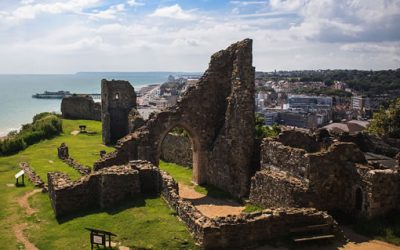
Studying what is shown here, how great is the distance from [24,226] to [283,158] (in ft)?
37.0

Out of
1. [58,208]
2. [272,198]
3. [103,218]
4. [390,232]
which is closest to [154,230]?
[103,218]

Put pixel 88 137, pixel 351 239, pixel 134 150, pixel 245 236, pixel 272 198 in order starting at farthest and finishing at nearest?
1. pixel 88 137
2. pixel 134 150
3. pixel 272 198
4. pixel 351 239
5. pixel 245 236

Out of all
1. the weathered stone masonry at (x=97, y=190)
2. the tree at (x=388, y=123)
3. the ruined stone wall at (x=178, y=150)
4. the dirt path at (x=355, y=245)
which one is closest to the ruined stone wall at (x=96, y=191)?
the weathered stone masonry at (x=97, y=190)

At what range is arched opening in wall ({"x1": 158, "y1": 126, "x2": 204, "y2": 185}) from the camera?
88.3ft

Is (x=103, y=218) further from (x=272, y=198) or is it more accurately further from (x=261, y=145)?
(x=261, y=145)

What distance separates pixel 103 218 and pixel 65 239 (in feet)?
5.66

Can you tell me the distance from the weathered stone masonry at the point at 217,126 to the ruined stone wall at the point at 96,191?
19.5 ft

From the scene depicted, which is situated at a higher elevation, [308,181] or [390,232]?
[308,181]

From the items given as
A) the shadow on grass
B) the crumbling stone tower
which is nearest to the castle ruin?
the shadow on grass

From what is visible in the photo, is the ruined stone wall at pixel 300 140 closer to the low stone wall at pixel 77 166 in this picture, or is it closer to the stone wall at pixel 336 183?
the stone wall at pixel 336 183

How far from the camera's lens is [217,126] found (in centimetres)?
2684

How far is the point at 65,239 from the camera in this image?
1541 cm

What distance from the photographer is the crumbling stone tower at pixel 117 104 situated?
1646 inches

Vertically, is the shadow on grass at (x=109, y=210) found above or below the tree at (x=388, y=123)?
below
